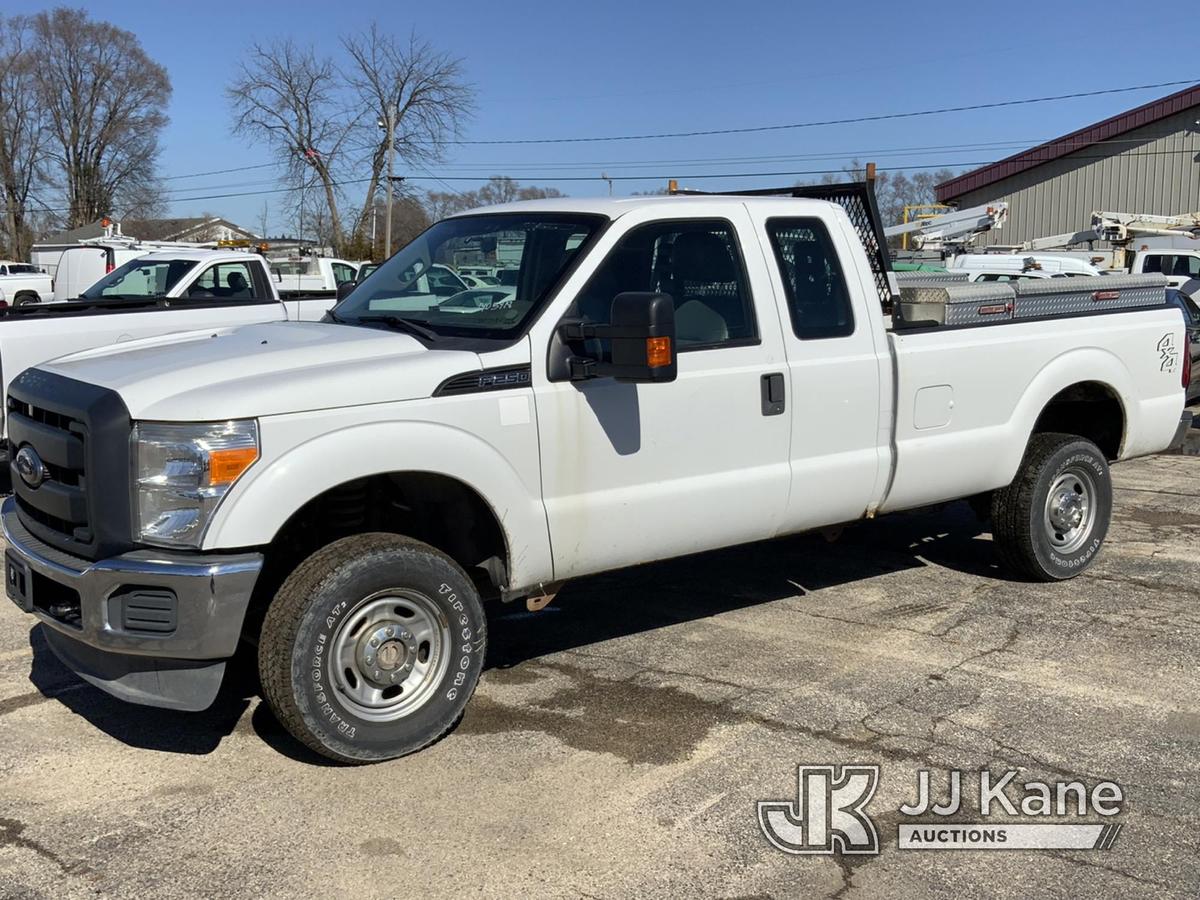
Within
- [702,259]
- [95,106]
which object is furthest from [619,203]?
[95,106]

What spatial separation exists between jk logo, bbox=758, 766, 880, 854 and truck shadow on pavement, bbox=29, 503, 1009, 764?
5.51 ft

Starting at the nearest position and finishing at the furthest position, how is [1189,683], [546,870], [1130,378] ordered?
[546,870] < [1189,683] < [1130,378]

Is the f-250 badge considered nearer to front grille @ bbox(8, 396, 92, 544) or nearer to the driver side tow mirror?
the driver side tow mirror

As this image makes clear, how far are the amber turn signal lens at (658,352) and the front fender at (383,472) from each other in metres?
0.67

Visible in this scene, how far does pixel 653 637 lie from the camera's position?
5.92 meters

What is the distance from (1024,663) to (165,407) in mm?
3858

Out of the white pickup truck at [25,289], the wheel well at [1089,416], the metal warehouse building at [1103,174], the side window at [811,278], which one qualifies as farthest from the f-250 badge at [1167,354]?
the metal warehouse building at [1103,174]

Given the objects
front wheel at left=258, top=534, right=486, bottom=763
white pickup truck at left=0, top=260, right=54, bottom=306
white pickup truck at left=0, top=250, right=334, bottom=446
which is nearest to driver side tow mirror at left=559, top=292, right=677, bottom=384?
front wheel at left=258, top=534, right=486, bottom=763

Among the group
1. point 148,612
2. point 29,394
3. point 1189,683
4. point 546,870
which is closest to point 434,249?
point 29,394

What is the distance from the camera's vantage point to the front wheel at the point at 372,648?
13.6 ft

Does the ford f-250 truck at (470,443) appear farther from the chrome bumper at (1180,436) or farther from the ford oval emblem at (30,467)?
the chrome bumper at (1180,436)

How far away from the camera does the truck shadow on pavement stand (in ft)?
15.9

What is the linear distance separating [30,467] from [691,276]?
273 centimetres

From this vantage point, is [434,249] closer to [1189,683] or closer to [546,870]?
[546,870]
